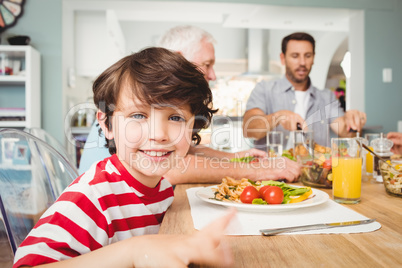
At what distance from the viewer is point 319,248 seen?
0.49m

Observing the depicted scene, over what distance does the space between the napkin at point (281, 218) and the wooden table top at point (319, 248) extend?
18 millimetres

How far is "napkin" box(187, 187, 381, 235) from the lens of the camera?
1.88ft

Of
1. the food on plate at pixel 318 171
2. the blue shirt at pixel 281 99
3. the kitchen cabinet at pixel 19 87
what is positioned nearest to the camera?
the food on plate at pixel 318 171

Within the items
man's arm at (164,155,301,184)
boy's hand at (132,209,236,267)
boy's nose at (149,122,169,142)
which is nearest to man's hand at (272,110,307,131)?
man's arm at (164,155,301,184)

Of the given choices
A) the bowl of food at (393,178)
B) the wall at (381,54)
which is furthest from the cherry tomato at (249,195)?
the wall at (381,54)

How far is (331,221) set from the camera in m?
0.63

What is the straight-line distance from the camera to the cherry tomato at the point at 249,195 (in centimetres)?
72

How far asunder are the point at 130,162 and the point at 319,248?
1.32 feet

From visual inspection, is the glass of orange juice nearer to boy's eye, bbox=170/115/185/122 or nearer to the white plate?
the white plate

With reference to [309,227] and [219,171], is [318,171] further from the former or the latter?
[309,227]

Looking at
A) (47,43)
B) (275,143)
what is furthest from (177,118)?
(47,43)

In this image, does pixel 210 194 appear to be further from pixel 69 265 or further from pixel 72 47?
pixel 72 47

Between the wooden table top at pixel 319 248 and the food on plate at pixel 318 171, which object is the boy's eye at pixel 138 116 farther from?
the food on plate at pixel 318 171

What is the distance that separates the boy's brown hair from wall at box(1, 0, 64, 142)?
2560 millimetres
